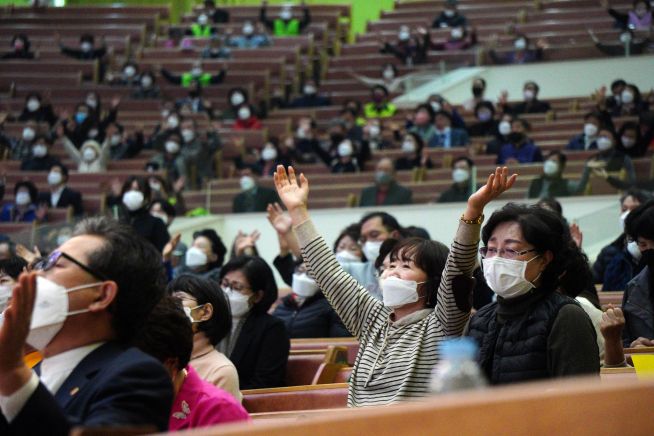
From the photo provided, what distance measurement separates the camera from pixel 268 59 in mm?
15344

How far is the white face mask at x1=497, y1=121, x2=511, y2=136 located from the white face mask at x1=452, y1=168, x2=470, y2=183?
181 cm

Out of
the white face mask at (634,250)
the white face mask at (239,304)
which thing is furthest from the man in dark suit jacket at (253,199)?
the white face mask at (239,304)

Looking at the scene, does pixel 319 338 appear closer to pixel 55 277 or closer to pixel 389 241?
pixel 389 241

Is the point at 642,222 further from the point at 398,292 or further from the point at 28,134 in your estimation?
the point at 28,134

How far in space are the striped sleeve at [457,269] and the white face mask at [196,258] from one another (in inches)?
135

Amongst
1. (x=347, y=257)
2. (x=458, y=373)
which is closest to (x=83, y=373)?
(x=458, y=373)

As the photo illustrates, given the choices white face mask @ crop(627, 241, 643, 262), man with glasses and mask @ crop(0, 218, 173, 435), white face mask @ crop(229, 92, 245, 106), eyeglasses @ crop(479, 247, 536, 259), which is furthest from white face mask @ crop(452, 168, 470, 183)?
man with glasses and mask @ crop(0, 218, 173, 435)

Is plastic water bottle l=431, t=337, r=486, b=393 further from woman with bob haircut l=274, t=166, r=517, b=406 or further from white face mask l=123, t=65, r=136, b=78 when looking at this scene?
white face mask l=123, t=65, r=136, b=78

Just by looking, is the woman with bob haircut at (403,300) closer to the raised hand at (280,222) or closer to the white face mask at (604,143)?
the raised hand at (280,222)

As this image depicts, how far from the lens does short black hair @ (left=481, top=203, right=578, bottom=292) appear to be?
2977 mm

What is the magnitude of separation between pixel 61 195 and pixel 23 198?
1.12 feet

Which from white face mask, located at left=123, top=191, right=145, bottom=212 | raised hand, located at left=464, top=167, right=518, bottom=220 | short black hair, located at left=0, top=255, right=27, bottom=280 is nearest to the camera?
raised hand, located at left=464, top=167, right=518, bottom=220

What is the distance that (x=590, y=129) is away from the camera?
10.5 m

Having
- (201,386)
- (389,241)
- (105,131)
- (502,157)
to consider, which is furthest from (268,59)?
(201,386)
